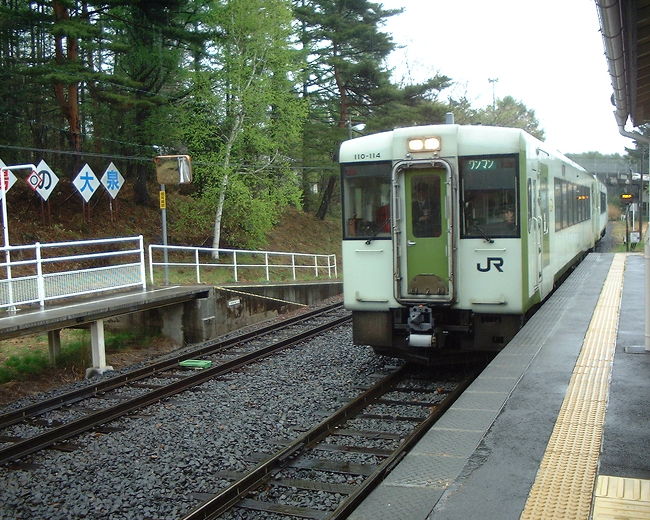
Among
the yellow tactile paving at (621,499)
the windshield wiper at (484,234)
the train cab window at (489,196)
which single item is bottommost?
the yellow tactile paving at (621,499)

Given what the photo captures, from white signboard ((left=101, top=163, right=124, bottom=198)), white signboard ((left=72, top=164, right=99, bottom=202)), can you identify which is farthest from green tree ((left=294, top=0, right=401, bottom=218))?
white signboard ((left=72, top=164, right=99, bottom=202))

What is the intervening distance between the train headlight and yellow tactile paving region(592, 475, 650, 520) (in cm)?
504

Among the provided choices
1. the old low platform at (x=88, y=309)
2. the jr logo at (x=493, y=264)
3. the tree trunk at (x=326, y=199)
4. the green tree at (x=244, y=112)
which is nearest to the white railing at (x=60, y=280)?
the old low platform at (x=88, y=309)

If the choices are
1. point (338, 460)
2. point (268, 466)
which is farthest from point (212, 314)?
point (268, 466)

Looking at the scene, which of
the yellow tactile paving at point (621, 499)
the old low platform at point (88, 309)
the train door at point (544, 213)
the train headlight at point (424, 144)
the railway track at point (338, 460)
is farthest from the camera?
the train door at point (544, 213)

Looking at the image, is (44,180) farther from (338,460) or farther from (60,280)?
(338,460)

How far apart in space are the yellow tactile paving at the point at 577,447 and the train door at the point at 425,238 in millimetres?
1903

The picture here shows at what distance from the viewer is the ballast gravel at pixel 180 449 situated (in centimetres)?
528

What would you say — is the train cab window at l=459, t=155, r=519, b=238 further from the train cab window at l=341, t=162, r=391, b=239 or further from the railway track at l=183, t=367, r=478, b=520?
the railway track at l=183, t=367, r=478, b=520

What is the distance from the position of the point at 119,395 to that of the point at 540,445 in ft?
19.8

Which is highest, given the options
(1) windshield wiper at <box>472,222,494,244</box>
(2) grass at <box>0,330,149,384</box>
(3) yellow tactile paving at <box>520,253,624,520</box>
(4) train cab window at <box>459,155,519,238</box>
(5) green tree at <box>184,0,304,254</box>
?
(5) green tree at <box>184,0,304,254</box>

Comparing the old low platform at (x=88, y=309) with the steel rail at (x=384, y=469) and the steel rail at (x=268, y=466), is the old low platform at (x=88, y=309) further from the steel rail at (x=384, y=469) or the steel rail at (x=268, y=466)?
the steel rail at (x=384, y=469)

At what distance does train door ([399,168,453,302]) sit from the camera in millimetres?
8344

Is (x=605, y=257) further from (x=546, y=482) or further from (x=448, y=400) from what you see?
(x=546, y=482)
